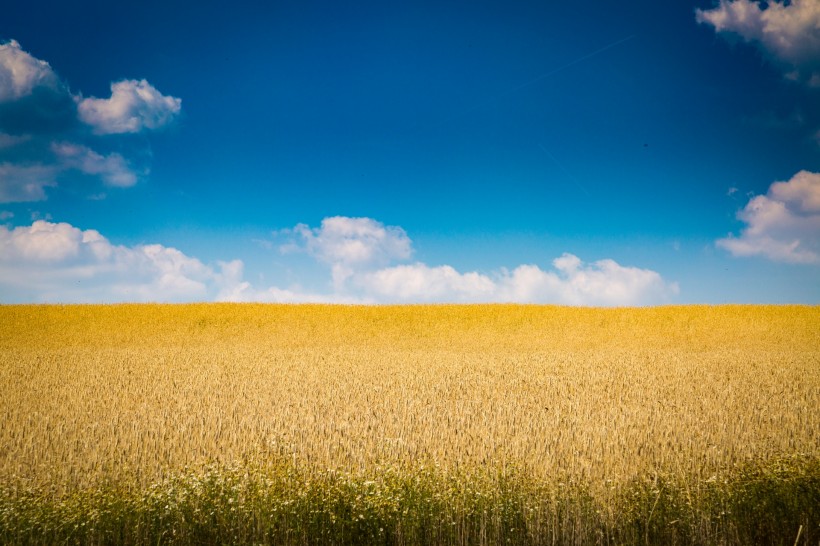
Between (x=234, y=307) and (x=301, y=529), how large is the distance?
110ft

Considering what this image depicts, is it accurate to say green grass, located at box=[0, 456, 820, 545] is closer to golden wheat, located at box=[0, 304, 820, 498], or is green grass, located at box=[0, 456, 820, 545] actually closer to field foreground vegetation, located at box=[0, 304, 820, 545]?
field foreground vegetation, located at box=[0, 304, 820, 545]

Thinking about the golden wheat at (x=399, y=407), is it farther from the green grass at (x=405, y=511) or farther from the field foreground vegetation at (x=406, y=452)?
the green grass at (x=405, y=511)

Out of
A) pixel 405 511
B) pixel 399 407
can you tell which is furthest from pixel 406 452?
pixel 399 407

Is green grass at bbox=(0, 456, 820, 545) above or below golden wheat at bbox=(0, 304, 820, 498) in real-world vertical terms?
below

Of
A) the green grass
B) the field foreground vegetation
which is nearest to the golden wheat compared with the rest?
the field foreground vegetation

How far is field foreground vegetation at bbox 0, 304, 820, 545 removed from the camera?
561 cm

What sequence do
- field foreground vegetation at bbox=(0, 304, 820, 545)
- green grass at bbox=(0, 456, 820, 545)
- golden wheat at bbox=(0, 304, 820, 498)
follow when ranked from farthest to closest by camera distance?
golden wheat at bbox=(0, 304, 820, 498)
field foreground vegetation at bbox=(0, 304, 820, 545)
green grass at bbox=(0, 456, 820, 545)

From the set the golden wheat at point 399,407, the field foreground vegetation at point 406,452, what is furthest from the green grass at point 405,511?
the golden wheat at point 399,407

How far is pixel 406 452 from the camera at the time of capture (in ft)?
23.8

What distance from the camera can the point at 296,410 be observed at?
33.6ft

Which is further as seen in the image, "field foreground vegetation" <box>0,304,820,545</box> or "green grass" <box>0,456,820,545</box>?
"field foreground vegetation" <box>0,304,820,545</box>

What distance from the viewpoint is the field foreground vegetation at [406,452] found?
18.4ft

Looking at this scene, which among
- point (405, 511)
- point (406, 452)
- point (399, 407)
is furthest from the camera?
point (399, 407)

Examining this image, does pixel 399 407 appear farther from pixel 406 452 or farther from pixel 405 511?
pixel 405 511
